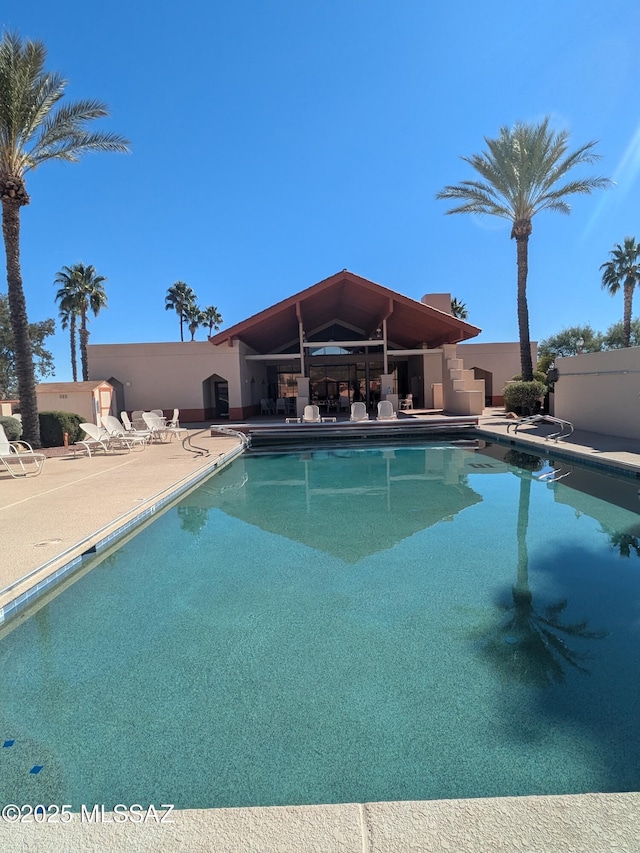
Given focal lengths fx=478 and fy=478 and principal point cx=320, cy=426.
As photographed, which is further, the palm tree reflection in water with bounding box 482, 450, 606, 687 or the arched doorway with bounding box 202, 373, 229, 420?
the arched doorway with bounding box 202, 373, 229, 420

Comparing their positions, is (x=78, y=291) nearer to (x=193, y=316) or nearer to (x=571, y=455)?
(x=193, y=316)

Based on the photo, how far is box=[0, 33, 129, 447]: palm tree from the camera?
473 inches

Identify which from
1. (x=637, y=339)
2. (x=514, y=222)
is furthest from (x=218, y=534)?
(x=637, y=339)

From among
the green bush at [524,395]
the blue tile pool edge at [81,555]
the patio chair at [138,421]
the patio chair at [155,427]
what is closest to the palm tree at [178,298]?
the patio chair at [138,421]

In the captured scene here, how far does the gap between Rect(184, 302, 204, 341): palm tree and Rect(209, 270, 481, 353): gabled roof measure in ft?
79.8

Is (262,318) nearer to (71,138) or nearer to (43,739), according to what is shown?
(71,138)

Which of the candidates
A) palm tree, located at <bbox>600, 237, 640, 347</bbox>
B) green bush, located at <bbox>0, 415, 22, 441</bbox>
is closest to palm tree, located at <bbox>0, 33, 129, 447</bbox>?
green bush, located at <bbox>0, 415, 22, 441</bbox>

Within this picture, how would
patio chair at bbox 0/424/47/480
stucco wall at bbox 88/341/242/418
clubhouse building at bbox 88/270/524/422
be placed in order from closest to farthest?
1. patio chair at bbox 0/424/47/480
2. clubhouse building at bbox 88/270/524/422
3. stucco wall at bbox 88/341/242/418

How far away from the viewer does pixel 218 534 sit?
21.8 ft

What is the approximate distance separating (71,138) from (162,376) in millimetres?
10181

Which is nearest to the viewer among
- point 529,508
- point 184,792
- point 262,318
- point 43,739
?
point 184,792

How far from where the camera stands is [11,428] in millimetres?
13984

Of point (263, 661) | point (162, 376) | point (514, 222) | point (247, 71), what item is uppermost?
point (247, 71)

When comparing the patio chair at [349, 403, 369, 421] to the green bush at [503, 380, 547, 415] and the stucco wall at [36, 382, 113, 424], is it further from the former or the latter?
the stucco wall at [36, 382, 113, 424]
